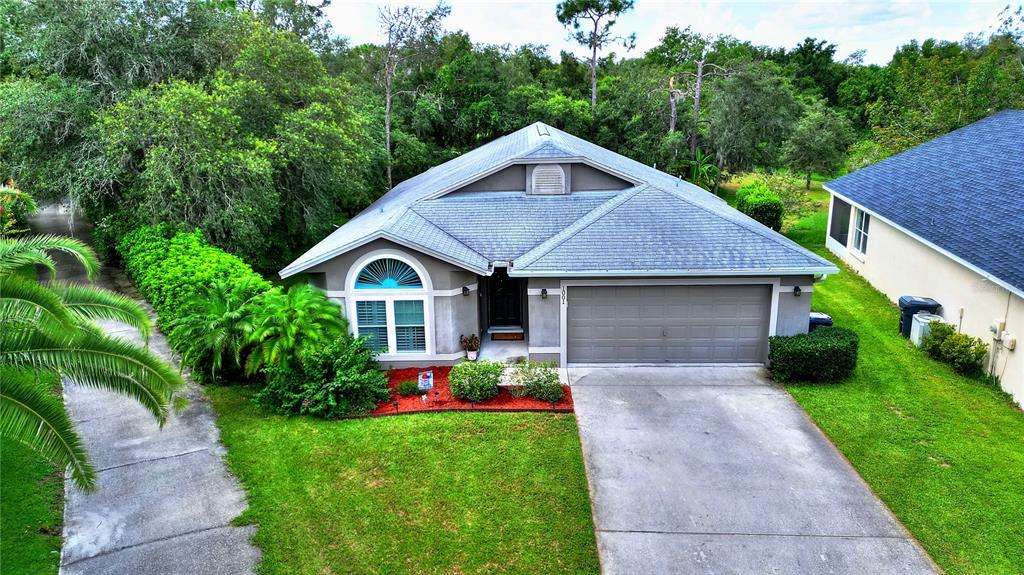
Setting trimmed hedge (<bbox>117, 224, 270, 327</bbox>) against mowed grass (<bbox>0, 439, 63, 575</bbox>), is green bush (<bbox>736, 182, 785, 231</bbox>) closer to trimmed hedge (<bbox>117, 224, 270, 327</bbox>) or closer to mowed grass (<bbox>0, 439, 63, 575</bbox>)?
trimmed hedge (<bbox>117, 224, 270, 327</bbox>)

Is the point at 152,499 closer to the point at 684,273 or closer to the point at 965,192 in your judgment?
the point at 684,273

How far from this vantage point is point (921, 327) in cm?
1514

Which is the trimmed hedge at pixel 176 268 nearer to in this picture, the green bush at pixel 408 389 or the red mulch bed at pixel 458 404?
the green bush at pixel 408 389

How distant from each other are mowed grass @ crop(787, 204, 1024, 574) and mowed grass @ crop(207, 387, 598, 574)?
451 cm

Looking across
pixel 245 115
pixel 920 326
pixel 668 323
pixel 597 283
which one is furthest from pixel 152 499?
pixel 920 326

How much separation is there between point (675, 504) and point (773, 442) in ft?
8.86

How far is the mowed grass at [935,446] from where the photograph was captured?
847cm

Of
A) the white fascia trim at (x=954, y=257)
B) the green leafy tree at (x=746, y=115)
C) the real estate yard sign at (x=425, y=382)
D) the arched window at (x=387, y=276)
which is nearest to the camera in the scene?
the white fascia trim at (x=954, y=257)

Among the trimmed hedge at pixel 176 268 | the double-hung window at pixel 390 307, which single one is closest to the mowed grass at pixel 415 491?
the double-hung window at pixel 390 307

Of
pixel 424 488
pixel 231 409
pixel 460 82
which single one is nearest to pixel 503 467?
pixel 424 488

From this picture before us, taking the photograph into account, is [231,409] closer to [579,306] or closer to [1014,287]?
[579,306]

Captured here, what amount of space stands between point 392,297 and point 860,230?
15.9 meters

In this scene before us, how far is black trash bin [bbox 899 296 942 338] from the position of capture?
51.5 ft

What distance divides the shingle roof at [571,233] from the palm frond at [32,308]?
5640mm
